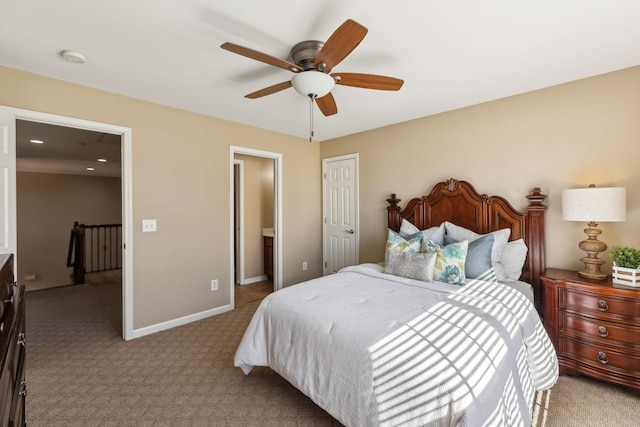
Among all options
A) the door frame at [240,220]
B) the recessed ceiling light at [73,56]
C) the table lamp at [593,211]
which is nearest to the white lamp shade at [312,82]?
the recessed ceiling light at [73,56]

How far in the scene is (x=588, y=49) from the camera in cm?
198

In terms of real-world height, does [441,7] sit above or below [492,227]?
above

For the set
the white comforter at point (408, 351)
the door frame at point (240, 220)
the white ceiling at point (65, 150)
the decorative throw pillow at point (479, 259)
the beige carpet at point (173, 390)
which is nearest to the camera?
the white comforter at point (408, 351)

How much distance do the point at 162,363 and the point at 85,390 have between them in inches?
19.7

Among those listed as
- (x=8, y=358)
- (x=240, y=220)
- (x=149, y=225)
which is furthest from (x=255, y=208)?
(x=8, y=358)

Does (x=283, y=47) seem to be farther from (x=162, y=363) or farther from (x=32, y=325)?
(x=32, y=325)

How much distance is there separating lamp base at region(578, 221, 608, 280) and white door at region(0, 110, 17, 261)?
4.34 metres

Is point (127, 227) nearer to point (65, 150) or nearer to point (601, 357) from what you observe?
point (65, 150)

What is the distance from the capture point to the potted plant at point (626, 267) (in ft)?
6.49

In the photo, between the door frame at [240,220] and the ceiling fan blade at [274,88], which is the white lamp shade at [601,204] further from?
the door frame at [240,220]

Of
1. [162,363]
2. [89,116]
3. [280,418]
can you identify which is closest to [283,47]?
[89,116]

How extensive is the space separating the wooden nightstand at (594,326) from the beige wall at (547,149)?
490 mm

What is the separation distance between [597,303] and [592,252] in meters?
0.42

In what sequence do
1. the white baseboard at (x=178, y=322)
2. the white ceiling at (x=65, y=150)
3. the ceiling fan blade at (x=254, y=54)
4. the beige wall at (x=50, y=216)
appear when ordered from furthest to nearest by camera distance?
1. the beige wall at (x=50, y=216)
2. the white ceiling at (x=65, y=150)
3. the white baseboard at (x=178, y=322)
4. the ceiling fan blade at (x=254, y=54)
